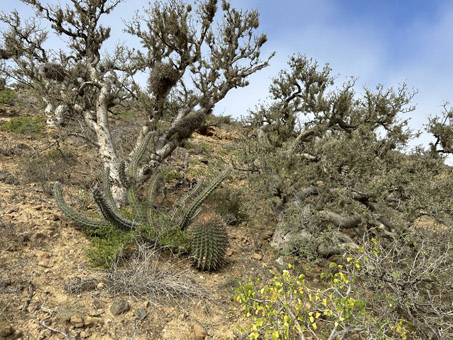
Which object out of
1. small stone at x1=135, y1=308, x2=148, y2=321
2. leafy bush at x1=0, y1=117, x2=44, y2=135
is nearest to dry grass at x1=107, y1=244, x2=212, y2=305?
small stone at x1=135, y1=308, x2=148, y2=321

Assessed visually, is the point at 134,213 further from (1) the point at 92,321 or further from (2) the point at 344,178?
(2) the point at 344,178

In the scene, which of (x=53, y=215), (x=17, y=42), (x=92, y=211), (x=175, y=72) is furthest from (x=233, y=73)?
(x=17, y=42)

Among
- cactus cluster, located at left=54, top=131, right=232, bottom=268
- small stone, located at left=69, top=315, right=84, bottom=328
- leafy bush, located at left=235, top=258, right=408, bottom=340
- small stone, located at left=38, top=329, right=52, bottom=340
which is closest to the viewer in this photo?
leafy bush, located at left=235, top=258, right=408, bottom=340

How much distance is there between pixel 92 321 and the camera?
303cm

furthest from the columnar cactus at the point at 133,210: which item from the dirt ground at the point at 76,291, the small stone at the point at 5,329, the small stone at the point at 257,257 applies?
the small stone at the point at 5,329

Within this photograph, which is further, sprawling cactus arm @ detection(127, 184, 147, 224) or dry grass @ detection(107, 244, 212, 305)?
sprawling cactus arm @ detection(127, 184, 147, 224)

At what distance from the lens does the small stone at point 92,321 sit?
3.01 meters

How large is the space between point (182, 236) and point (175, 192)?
125 inches

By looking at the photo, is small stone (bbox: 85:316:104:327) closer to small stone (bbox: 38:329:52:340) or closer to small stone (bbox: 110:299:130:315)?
small stone (bbox: 110:299:130:315)

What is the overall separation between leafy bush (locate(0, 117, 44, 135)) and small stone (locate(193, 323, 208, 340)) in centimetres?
926

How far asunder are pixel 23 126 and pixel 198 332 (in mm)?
9691

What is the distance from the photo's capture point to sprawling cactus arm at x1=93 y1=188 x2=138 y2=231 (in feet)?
14.2

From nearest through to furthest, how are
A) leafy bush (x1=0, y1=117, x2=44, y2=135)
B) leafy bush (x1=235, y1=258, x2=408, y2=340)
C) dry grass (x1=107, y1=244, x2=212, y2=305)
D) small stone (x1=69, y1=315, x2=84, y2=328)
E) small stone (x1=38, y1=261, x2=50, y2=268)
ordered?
leafy bush (x1=235, y1=258, x2=408, y2=340) < small stone (x1=69, y1=315, x2=84, y2=328) < dry grass (x1=107, y1=244, x2=212, y2=305) < small stone (x1=38, y1=261, x2=50, y2=268) < leafy bush (x1=0, y1=117, x2=44, y2=135)

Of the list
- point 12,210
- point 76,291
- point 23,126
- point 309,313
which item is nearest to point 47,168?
point 12,210
